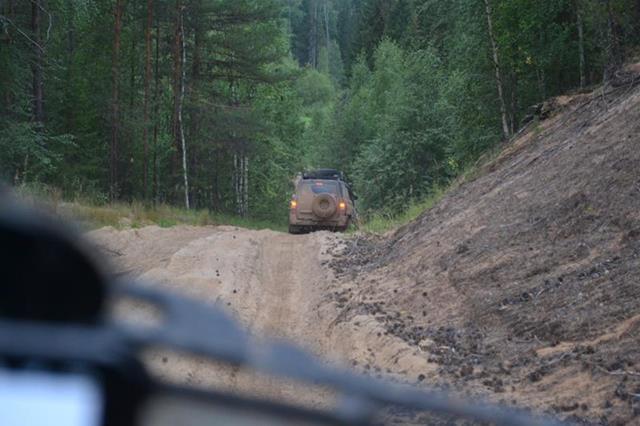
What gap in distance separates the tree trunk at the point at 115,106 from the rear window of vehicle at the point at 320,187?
9018 mm

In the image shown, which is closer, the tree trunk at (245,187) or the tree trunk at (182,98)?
the tree trunk at (182,98)

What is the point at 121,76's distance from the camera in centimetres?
3650

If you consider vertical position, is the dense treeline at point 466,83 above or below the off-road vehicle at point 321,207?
above

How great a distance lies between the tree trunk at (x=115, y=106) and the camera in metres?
32.6

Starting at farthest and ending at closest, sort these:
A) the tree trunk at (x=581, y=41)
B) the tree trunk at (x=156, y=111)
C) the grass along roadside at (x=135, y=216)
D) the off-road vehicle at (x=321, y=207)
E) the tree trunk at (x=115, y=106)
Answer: the tree trunk at (x=156, y=111) → the tree trunk at (x=115, y=106) → the off-road vehicle at (x=321, y=207) → the grass along roadside at (x=135, y=216) → the tree trunk at (x=581, y=41)

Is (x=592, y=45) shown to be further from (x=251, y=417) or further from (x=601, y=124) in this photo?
(x=251, y=417)

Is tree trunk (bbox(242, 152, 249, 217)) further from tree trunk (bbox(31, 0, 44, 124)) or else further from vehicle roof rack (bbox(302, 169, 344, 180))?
tree trunk (bbox(31, 0, 44, 124))

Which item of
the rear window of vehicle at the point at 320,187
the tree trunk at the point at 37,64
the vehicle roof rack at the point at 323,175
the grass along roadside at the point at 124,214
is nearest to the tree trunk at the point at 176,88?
the grass along roadside at the point at 124,214

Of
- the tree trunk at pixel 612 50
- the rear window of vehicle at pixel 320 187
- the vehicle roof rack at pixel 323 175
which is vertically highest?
the tree trunk at pixel 612 50

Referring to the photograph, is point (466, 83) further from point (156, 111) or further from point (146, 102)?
point (156, 111)

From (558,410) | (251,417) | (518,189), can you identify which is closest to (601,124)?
(518,189)

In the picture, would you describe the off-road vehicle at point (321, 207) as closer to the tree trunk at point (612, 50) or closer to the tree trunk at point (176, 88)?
the tree trunk at point (612, 50)

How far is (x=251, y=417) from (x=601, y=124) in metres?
13.8

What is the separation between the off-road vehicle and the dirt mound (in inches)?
301
